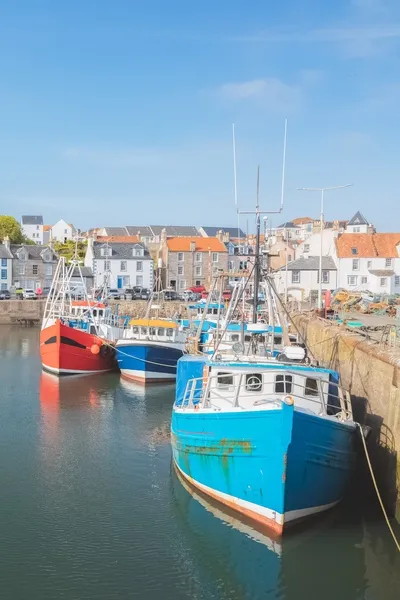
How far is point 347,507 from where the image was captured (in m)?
14.7

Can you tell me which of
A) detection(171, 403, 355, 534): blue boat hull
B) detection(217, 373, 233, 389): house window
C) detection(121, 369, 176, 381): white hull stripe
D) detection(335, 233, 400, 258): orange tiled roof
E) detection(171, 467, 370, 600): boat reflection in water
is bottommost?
detection(171, 467, 370, 600): boat reflection in water

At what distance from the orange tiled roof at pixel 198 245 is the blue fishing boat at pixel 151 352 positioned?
4258 centimetres

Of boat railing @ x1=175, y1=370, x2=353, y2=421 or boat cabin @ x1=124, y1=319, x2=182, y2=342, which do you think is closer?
boat railing @ x1=175, y1=370, x2=353, y2=421

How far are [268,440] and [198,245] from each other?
2542 inches

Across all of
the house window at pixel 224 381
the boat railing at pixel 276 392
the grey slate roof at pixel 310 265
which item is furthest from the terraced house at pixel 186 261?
the boat railing at pixel 276 392

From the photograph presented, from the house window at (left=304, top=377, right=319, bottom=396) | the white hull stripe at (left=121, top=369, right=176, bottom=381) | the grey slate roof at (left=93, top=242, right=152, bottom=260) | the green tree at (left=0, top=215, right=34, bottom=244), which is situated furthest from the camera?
the green tree at (left=0, top=215, right=34, bottom=244)

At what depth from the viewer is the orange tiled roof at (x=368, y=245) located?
185 ft

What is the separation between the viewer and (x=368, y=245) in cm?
5709

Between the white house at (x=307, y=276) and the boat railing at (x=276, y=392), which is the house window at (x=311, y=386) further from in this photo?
the white house at (x=307, y=276)

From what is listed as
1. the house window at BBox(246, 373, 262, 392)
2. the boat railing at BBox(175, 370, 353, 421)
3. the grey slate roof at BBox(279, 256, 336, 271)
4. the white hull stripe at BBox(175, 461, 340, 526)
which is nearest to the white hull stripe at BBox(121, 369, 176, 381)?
the boat railing at BBox(175, 370, 353, 421)

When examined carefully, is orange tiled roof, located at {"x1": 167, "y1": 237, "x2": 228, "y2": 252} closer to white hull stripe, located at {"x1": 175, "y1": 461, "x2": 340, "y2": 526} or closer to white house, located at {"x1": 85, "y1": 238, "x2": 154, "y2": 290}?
white house, located at {"x1": 85, "y1": 238, "x2": 154, "y2": 290}

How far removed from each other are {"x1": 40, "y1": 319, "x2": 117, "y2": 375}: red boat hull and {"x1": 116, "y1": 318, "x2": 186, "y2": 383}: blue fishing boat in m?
→ 1.74

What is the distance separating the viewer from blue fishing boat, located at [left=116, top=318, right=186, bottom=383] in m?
30.5

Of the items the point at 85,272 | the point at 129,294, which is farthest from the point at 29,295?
the point at 129,294
